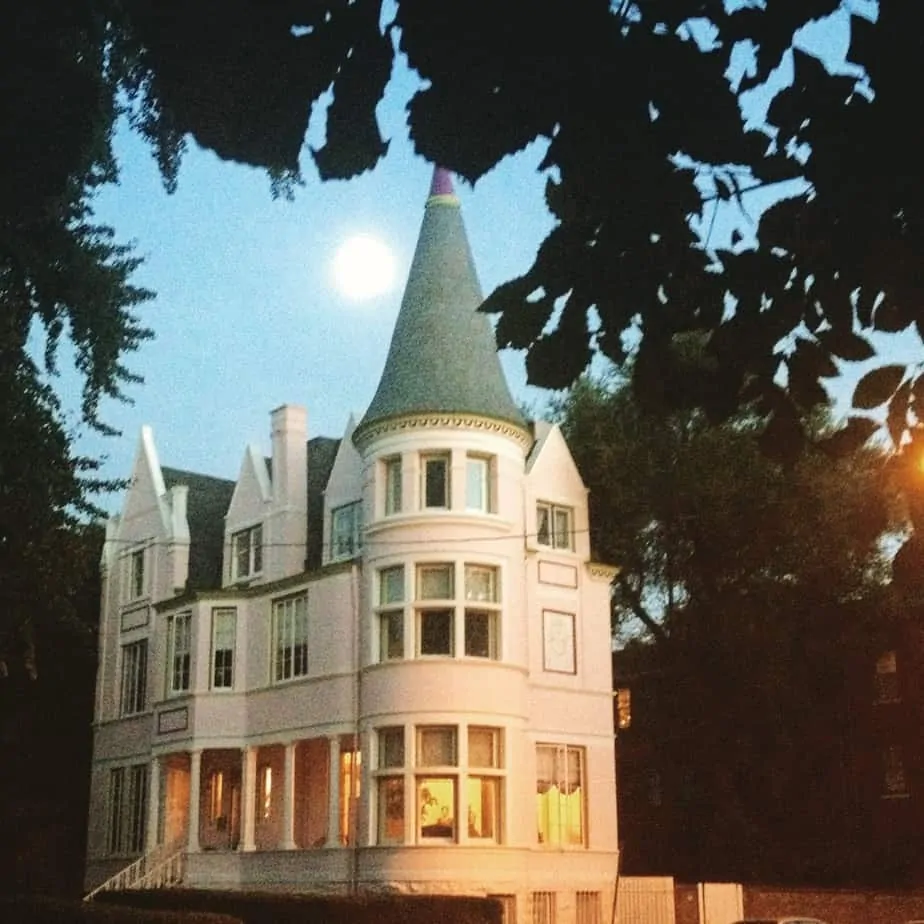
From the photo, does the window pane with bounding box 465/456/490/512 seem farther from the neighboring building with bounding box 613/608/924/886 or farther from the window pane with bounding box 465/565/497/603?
the neighboring building with bounding box 613/608/924/886

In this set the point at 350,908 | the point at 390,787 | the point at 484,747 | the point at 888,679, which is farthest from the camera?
the point at 888,679

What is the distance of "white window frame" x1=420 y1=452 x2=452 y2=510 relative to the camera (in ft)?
101

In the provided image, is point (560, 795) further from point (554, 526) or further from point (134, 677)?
point (134, 677)

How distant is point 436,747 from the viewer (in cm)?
2961

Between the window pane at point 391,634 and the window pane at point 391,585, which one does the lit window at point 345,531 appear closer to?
the window pane at point 391,585

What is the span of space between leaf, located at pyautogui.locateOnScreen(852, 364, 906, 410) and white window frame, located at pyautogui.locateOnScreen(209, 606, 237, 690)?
29.4 m

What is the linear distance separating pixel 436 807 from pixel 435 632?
368 centimetres

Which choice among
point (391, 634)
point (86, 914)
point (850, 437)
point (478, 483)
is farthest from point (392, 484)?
point (850, 437)

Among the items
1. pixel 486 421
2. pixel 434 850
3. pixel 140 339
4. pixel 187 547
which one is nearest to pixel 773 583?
pixel 486 421

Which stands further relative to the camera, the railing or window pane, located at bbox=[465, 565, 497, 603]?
the railing

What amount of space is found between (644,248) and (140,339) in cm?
1643

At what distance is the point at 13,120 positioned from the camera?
5086mm

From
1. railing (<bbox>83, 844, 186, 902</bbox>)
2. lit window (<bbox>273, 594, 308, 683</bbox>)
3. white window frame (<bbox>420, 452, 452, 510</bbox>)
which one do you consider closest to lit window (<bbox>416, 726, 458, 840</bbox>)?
lit window (<bbox>273, 594, 308, 683</bbox>)

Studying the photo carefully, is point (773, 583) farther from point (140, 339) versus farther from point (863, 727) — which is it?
point (140, 339)
